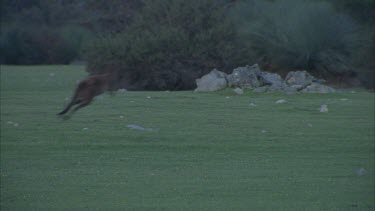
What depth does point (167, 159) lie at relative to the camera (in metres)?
14.3

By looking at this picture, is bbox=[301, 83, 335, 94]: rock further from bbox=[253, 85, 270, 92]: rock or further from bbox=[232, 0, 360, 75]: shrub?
bbox=[232, 0, 360, 75]: shrub

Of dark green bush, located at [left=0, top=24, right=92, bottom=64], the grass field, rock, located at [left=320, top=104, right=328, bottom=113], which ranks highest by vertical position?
the grass field

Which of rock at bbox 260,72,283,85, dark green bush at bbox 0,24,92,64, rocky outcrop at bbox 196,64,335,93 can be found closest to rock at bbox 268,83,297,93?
rocky outcrop at bbox 196,64,335,93

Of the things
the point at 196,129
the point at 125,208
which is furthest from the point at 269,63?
the point at 125,208

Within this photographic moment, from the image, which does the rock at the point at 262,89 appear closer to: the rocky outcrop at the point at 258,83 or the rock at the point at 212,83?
the rocky outcrop at the point at 258,83

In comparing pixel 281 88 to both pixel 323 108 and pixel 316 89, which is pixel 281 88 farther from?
pixel 323 108

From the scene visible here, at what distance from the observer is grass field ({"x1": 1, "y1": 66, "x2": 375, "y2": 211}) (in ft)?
35.4

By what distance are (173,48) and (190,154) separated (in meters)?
14.4

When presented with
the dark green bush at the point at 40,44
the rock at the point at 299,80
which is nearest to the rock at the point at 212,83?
the rock at the point at 299,80

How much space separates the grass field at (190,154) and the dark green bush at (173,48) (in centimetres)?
486

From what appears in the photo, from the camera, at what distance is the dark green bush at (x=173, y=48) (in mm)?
28906

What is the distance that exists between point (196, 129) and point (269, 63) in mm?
17311

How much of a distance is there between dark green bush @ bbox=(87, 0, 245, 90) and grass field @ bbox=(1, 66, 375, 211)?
4856mm

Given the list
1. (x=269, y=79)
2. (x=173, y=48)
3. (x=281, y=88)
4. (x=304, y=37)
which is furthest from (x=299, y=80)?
(x=304, y=37)
